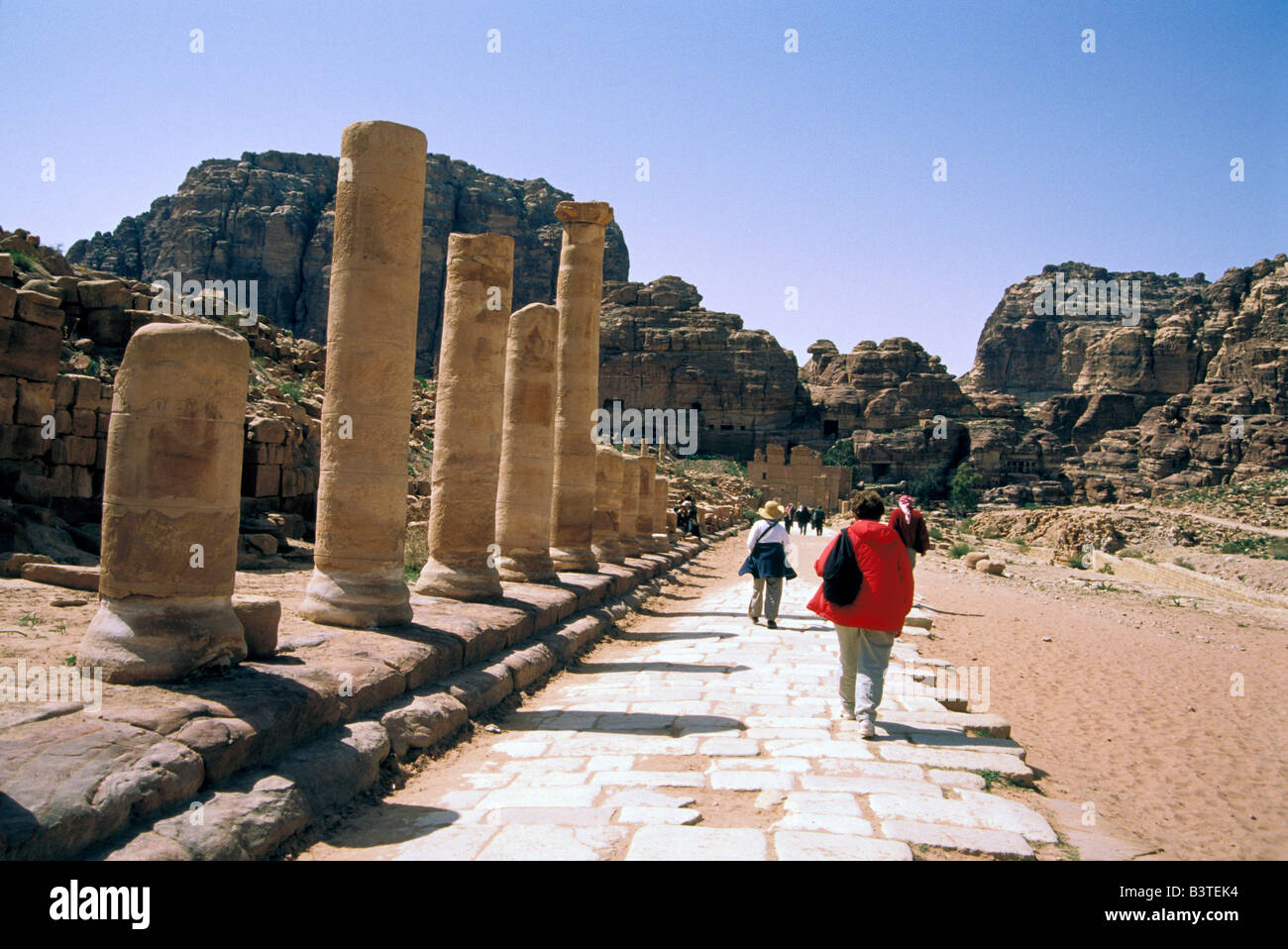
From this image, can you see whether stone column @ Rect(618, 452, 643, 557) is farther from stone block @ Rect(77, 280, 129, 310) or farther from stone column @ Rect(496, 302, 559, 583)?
stone block @ Rect(77, 280, 129, 310)

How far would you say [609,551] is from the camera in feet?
54.6

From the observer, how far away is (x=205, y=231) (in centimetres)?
7900

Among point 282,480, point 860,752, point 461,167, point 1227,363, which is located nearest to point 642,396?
point 461,167

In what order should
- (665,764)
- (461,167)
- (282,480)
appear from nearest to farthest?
(665,764), (282,480), (461,167)

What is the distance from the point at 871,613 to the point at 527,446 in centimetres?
686

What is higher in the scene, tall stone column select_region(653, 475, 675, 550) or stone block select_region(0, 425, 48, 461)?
stone block select_region(0, 425, 48, 461)

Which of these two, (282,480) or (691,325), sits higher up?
(691,325)

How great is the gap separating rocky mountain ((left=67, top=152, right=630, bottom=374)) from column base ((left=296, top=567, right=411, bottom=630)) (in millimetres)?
69892

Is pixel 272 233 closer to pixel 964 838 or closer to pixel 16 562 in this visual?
pixel 16 562

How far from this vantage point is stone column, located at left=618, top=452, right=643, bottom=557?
18.7 meters

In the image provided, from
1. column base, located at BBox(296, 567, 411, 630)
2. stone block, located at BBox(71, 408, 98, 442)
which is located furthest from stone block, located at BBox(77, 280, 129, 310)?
column base, located at BBox(296, 567, 411, 630)

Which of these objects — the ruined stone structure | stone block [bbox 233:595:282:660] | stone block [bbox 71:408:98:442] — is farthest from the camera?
the ruined stone structure
